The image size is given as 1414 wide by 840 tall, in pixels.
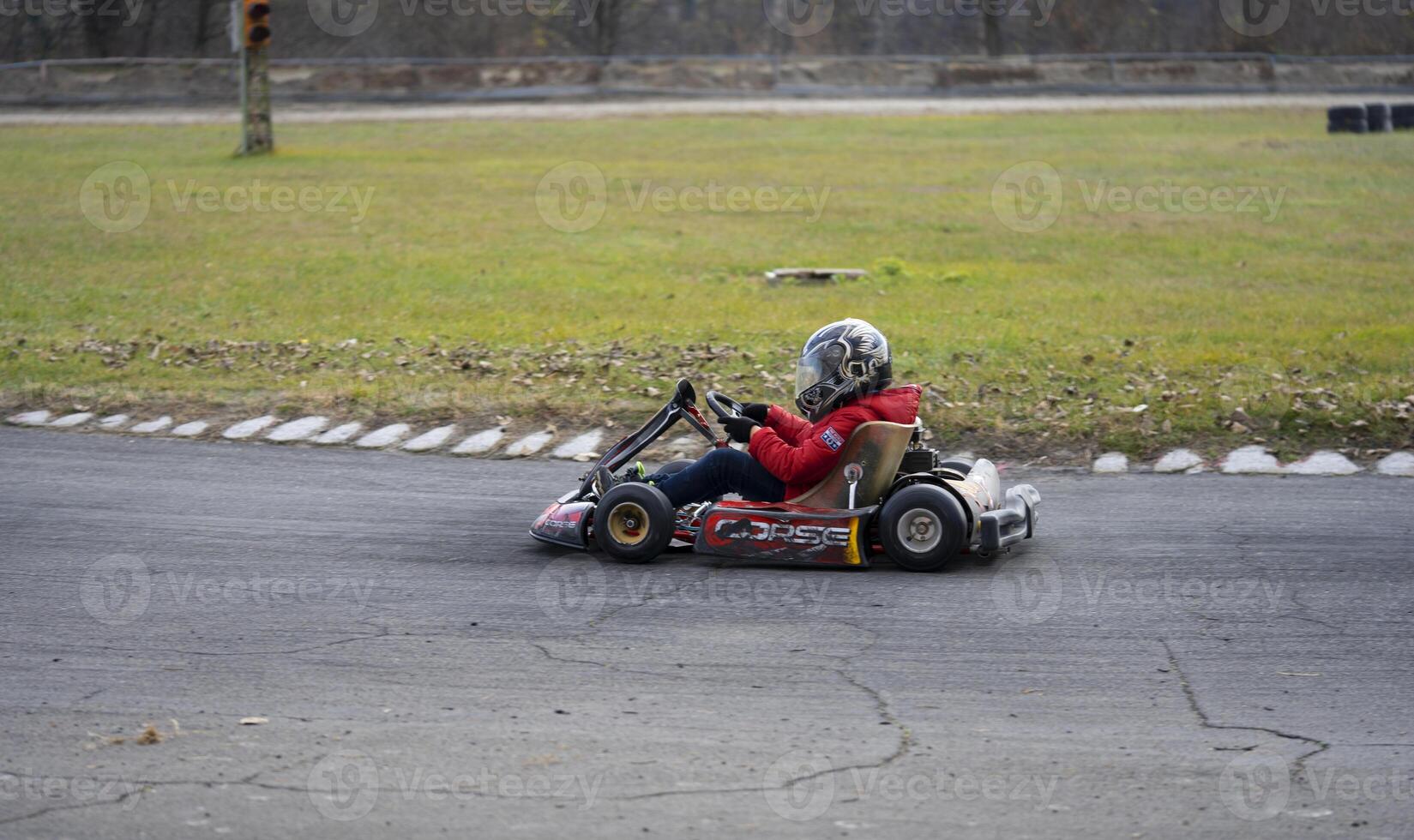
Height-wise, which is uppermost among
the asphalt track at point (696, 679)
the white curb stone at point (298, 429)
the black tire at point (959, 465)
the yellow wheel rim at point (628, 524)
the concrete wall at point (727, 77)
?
the concrete wall at point (727, 77)

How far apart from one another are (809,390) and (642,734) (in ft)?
7.62

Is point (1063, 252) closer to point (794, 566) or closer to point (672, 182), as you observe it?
point (672, 182)

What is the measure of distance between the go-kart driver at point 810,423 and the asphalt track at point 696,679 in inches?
16.0

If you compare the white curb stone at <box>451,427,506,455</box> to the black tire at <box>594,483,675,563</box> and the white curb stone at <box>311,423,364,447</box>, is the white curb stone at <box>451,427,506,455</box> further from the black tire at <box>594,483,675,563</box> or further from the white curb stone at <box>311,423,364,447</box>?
the black tire at <box>594,483,675,563</box>

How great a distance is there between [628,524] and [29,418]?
570 centimetres

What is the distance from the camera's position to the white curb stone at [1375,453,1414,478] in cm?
801

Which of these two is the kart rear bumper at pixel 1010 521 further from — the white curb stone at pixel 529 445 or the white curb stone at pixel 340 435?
the white curb stone at pixel 340 435

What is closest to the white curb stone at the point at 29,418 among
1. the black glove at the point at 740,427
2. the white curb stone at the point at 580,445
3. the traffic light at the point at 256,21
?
the white curb stone at the point at 580,445

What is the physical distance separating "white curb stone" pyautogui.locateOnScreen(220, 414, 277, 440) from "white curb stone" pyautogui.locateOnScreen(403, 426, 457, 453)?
1.17 meters

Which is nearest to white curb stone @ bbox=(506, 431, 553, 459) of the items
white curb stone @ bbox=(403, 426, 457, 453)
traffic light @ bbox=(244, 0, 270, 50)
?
white curb stone @ bbox=(403, 426, 457, 453)

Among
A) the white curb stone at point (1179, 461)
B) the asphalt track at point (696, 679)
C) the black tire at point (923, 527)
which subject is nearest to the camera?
the asphalt track at point (696, 679)

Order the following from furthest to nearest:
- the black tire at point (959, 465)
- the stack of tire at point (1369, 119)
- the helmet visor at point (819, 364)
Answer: the stack of tire at point (1369, 119) < the black tire at point (959, 465) < the helmet visor at point (819, 364)

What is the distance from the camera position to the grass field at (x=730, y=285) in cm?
972

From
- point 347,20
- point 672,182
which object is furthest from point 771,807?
point 347,20
